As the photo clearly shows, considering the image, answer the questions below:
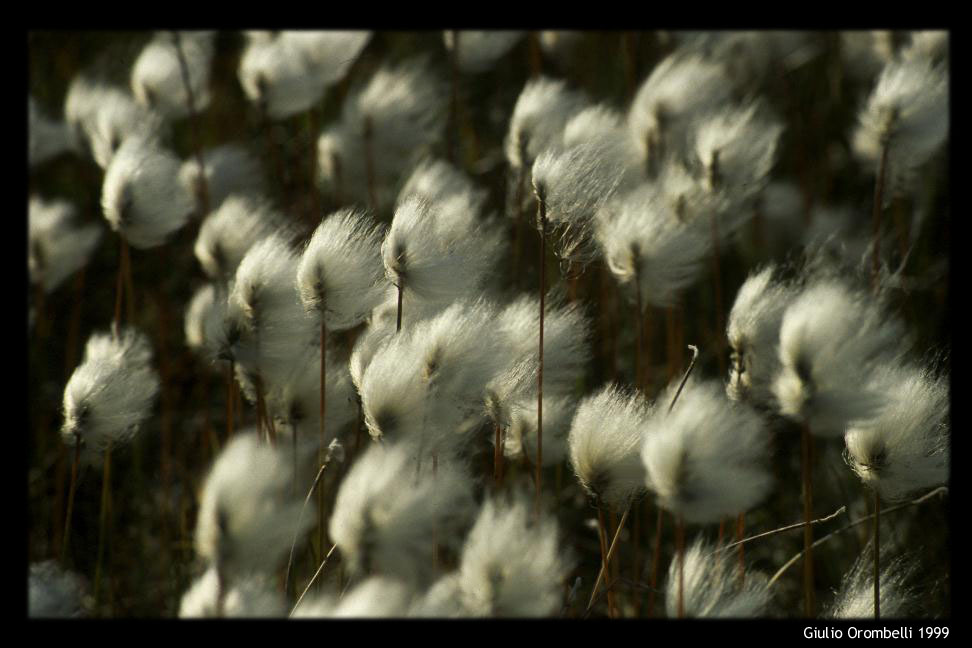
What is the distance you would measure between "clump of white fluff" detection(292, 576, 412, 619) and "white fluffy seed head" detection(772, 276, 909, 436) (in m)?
0.54

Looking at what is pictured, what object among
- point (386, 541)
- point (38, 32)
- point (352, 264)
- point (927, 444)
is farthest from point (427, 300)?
point (38, 32)

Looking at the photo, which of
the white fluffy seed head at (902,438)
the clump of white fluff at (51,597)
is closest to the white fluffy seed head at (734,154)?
the white fluffy seed head at (902,438)

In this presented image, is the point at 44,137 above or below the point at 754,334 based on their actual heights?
above

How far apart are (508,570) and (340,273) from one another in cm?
57

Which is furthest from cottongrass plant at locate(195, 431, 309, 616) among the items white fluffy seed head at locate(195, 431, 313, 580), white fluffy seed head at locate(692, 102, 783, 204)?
white fluffy seed head at locate(692, 102, 783, 204)

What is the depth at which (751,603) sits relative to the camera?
119 cm

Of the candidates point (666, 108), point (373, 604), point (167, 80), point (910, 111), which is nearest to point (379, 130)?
point (167, 80)

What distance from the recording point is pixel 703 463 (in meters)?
1.11

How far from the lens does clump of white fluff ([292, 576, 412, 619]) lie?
0.96m

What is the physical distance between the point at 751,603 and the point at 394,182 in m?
2.14

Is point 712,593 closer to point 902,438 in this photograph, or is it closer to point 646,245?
point 902,438

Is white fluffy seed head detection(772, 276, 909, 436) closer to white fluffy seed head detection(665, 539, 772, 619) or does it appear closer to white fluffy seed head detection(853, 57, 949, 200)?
white fluffy seed head detection(665, 539, 772, 619)

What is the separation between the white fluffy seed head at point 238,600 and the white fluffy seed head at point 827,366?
669 mm

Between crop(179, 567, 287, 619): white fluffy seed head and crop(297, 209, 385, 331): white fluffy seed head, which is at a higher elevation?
crop(297, 209, 385, 331): white fluffy seed head
